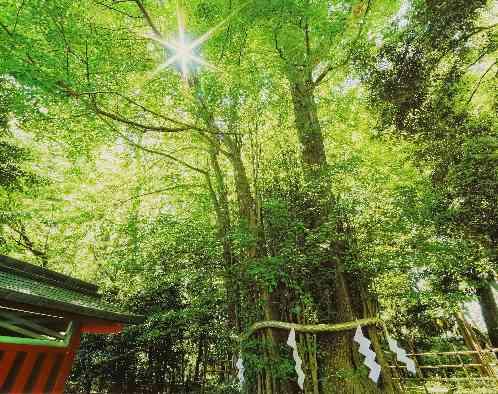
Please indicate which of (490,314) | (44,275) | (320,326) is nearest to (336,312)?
(320,326)

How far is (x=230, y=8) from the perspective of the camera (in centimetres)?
526

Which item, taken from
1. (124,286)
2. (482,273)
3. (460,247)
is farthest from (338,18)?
(124,286)

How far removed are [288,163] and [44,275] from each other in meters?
5.11

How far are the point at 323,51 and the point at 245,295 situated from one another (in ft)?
15.8

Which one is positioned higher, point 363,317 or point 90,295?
point 90,295

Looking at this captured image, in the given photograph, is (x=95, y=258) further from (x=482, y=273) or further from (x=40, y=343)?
(x=482, y=273)

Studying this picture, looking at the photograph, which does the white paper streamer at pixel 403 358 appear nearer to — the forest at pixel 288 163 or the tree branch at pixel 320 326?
the forest at pixel 288 163

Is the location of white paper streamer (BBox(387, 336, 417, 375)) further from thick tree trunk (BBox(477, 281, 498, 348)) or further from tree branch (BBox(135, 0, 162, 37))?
thick tree trunk (BBox(477, 281, 498, 348))

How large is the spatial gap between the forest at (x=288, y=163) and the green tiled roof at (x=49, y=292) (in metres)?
0.97

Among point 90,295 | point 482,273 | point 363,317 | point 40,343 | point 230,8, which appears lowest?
point 40,343

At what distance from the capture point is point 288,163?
21.8 ft

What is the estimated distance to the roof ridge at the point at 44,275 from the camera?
213 inches

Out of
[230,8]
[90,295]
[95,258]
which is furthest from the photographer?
[95,258]

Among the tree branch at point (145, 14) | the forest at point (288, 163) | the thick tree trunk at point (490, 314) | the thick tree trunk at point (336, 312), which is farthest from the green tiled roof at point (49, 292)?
the thick tree trunk at point (490, 314)
